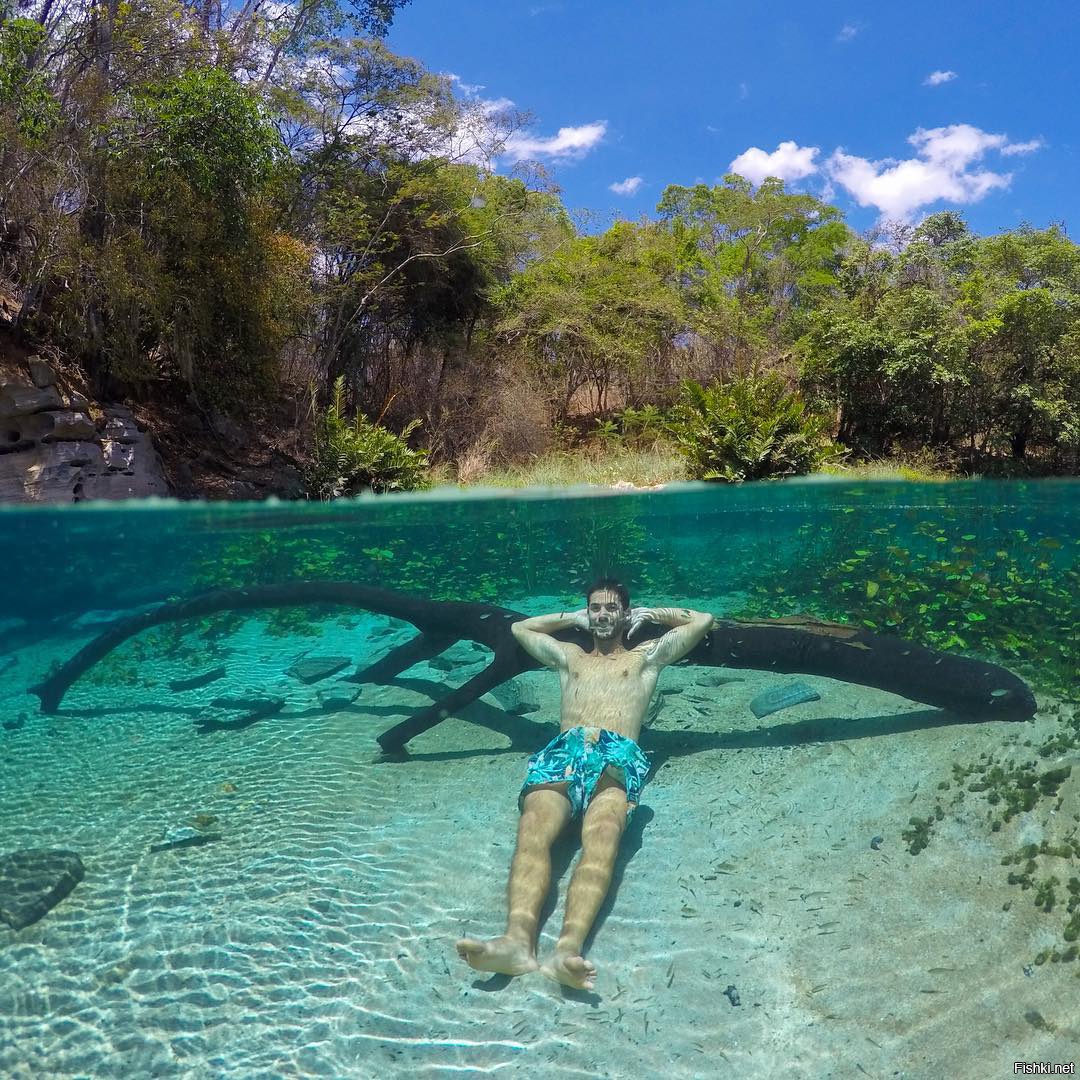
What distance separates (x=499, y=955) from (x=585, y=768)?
4.38 ft

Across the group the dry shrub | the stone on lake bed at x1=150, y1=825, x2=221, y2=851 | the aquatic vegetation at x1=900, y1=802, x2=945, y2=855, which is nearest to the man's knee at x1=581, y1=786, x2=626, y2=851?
the aquatic vegetation at x1=900, y1=802, x2=945, y2=855

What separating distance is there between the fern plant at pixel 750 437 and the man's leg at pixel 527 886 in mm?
13171

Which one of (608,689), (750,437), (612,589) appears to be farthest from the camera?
(750,437)

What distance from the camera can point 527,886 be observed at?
13.4 feet

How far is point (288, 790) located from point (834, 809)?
3.91 meters

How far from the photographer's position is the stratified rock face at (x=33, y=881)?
435 centimetres

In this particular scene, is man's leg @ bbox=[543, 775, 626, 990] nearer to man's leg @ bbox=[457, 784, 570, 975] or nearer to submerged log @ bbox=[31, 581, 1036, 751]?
man's leg @ bbox=[457, 784, 570, 975]

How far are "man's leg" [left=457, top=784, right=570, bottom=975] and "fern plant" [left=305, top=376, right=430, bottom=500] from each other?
43.8 ft

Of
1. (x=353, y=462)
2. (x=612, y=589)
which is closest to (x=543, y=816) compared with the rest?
(x=612, y=589)

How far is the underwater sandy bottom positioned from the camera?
3.44m

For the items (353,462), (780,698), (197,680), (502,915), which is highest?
(353,462)

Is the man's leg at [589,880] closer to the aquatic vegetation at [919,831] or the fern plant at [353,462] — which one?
the aquatic vegetation at [919,831]

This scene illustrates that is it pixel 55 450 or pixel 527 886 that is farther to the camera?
pixel 55 450

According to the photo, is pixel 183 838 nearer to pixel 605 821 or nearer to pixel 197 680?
pixel 605 821
